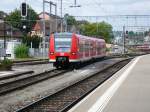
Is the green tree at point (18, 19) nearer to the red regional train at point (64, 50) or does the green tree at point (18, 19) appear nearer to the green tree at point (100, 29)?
the green tree at point (100, 29)

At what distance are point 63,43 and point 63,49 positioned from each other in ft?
1.53

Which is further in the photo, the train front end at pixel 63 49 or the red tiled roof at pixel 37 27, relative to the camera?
the red tiled roof at pixel 37 27

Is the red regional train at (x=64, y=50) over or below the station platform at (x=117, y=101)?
over

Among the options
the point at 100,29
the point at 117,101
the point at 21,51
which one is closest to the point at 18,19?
the point at 100,29

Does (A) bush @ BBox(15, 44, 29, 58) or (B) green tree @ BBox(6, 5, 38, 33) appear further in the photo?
(B) green tree @ BBox(6, 5, 38, 33)

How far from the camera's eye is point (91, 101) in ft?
52.6

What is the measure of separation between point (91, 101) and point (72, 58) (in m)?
19.7

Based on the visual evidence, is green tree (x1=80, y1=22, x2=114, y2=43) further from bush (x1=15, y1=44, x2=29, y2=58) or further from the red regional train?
the red regional train

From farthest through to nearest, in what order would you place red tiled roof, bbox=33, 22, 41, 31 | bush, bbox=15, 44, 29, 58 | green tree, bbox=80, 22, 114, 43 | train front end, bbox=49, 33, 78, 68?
green tree, bbox=80, 22, 114, 43, red tiled roof, bbox=33, 22, 41, 31, bush, bbox=15, 44, 29, 58, train front end, bbox=49, 33, 78, 68

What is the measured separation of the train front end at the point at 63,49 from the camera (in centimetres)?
3570

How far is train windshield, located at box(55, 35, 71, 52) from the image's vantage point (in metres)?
36.1

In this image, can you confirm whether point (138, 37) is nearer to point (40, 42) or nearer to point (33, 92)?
point (40, 42)

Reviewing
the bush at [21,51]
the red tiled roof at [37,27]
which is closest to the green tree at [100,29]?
the red tiled roof at [37,27]

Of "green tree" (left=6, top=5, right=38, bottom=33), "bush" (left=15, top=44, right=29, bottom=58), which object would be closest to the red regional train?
"bush" (left=15, top=44, right=29, bottom=58)
